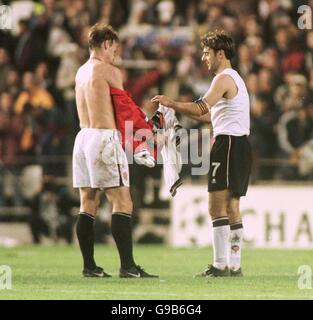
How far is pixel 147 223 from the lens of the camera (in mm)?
19078

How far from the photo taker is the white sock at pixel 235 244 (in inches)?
463

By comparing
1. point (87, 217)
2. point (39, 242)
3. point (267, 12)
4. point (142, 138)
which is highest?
point (267, 12)

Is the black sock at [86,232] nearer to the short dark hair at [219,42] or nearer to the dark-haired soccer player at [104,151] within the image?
the dark-haired soccer player at [104,151]

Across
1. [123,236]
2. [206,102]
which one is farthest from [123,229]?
[206,102]

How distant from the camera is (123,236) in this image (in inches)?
446

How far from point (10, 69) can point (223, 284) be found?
1118cm

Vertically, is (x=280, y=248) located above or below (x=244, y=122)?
below

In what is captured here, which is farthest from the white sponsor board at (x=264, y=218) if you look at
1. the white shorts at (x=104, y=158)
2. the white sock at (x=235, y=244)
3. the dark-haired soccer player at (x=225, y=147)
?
the white shorts at (x=104, y=158)

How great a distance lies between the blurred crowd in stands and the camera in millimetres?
18938

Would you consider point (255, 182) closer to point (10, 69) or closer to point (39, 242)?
point (39, 242)

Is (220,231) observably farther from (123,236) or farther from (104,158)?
(104,158)

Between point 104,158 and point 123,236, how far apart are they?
802 mm

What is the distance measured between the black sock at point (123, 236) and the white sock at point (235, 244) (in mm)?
1089
